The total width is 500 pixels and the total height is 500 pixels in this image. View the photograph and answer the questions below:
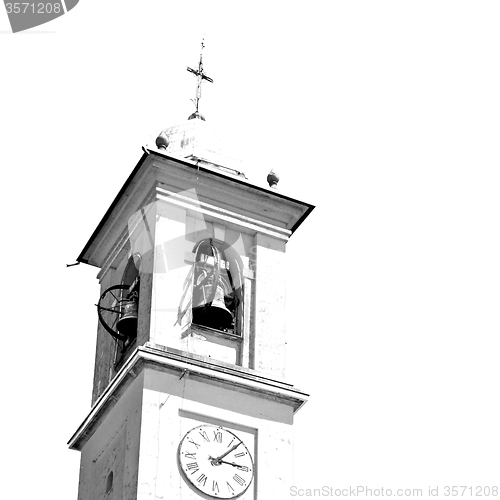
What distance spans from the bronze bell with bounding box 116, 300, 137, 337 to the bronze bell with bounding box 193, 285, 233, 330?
1.16 meters

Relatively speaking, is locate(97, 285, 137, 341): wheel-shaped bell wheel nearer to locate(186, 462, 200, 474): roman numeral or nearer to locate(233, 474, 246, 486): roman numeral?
locate(186, 462, 200, 474): roman numeral

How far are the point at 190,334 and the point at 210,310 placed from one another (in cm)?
76

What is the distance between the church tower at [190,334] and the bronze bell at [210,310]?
23 millimetres

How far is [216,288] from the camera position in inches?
1248

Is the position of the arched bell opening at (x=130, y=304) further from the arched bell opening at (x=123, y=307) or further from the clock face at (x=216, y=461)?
the clock face at (x=216, y=461)

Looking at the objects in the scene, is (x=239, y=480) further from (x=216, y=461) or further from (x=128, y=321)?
Answer: (x=128, y=321)

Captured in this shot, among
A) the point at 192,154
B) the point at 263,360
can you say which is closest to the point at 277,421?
the point at 263,360

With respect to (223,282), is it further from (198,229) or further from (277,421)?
(277,421)

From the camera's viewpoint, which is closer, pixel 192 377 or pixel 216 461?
pixel 216 461

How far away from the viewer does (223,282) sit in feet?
106

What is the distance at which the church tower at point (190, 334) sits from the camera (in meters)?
29.6

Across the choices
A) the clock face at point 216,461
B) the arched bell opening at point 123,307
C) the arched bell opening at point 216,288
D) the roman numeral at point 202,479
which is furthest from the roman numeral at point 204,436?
the arched bell opening at point 123,307

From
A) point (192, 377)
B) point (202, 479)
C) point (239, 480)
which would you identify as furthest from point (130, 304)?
point (239, 480)

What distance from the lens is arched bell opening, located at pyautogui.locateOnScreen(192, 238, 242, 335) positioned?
1240 inches
